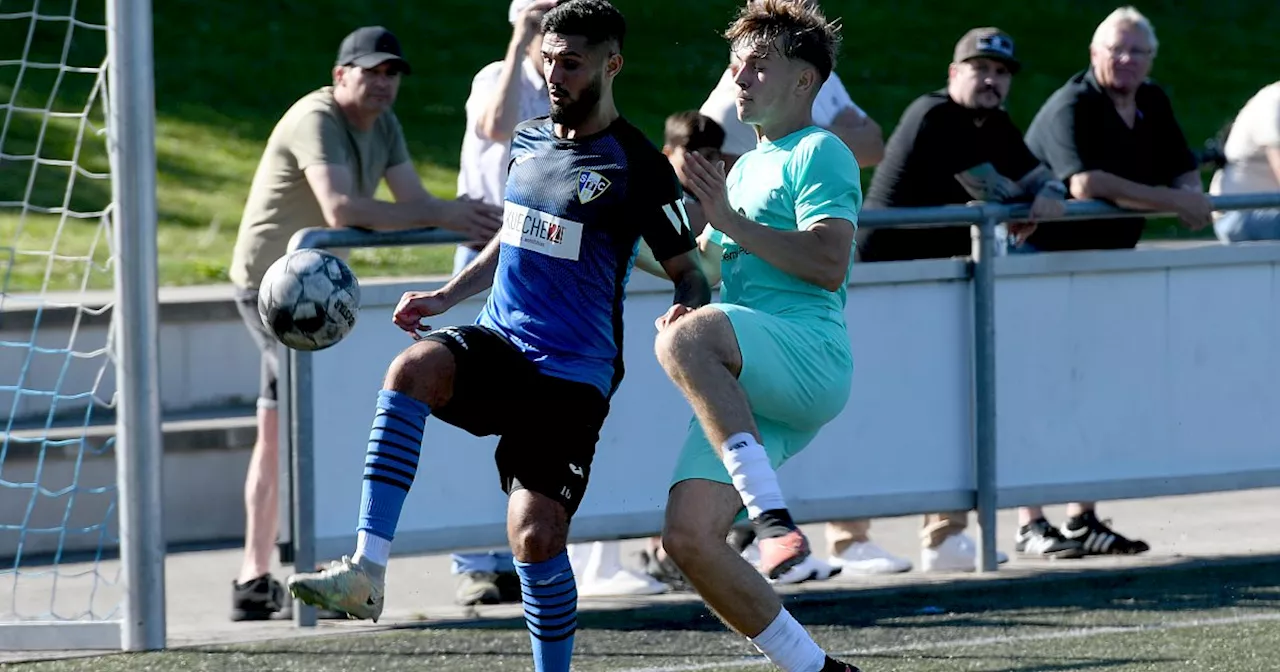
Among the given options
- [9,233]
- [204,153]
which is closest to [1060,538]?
[9,233]

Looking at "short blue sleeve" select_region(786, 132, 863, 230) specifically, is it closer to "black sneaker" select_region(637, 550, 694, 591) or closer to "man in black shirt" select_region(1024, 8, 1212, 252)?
"black sneaker" select_region(637, 550, 694, 591)

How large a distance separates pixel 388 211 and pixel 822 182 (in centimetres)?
266

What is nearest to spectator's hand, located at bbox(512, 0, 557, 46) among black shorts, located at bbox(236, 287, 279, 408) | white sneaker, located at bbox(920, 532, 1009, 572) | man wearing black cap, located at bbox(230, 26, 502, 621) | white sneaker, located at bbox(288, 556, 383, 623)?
man wearing black cap, located at bbox(230, 26, 502, 621)

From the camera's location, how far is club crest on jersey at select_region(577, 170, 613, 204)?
5414mm

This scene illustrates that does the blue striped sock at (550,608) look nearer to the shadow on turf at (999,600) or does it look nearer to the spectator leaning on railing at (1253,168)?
the shadow on turf at (999,600)

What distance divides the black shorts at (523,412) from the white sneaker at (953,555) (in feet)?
10.8

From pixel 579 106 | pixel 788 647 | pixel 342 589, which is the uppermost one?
pixel 579 106

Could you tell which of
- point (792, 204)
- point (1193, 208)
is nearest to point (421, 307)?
point (792, 204)

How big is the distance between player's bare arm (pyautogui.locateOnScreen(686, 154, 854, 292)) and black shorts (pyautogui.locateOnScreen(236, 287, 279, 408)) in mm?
2746

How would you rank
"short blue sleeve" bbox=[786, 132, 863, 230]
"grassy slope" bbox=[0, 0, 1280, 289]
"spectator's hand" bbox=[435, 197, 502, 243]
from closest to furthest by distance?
"short blue sleeve" bbox=[786, 132, 863, 230] < "spectator's hand" bbox=[435, 197, 502, 243] < "grassy slope" bbox=[0, 0, 1280, 289]

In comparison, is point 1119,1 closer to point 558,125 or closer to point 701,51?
point 701,51

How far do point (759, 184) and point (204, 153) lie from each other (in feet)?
34.0

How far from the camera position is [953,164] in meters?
8.34

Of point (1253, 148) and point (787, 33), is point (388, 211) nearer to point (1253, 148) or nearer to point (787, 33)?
point (787, 33)
